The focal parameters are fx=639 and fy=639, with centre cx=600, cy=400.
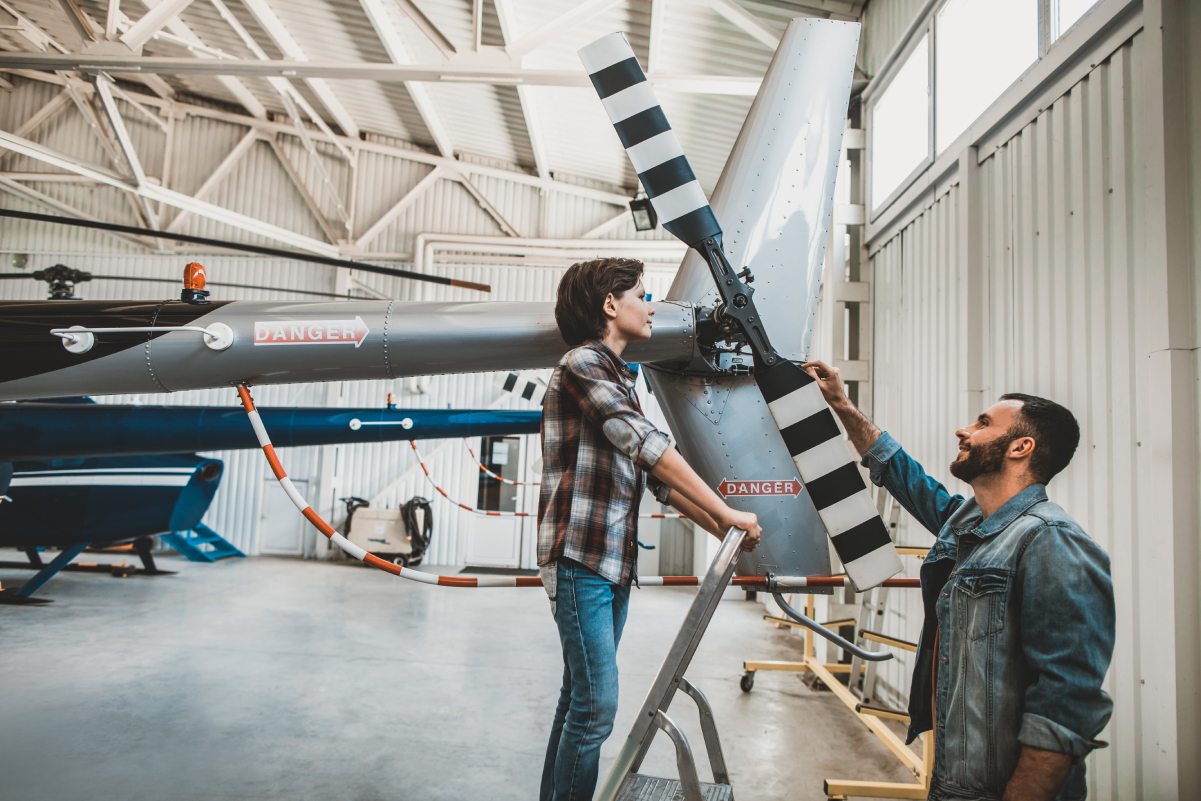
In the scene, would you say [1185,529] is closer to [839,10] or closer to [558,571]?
[558,571]

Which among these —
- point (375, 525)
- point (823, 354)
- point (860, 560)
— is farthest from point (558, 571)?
point (375, 525)

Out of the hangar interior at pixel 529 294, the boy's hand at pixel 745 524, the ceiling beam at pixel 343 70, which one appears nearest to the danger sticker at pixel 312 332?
the hangar interior at pixel 529 294

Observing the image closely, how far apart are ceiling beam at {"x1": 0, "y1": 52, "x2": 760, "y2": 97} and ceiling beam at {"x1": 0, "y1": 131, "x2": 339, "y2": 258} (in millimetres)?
3456

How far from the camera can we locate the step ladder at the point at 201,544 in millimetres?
9852

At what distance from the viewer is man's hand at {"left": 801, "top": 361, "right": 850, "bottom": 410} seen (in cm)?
215

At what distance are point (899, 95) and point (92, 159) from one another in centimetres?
1295

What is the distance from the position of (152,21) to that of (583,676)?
6254 millimetres

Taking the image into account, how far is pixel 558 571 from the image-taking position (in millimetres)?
1654

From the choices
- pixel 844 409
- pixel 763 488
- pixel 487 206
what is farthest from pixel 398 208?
pixel 844 409

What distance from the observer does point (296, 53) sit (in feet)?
23.1

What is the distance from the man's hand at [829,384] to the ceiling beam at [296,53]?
21.6 feet

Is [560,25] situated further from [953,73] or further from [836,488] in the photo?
[836,488]

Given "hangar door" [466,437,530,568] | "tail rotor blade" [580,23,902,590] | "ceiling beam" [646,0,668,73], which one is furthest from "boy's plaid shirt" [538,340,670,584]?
"hangar door" [466,437,530,568]

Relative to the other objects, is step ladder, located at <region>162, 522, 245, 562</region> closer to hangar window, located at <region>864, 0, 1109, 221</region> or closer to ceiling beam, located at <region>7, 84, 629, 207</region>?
ceiling beam, located at <region>7, 84, 629, 207</region>
